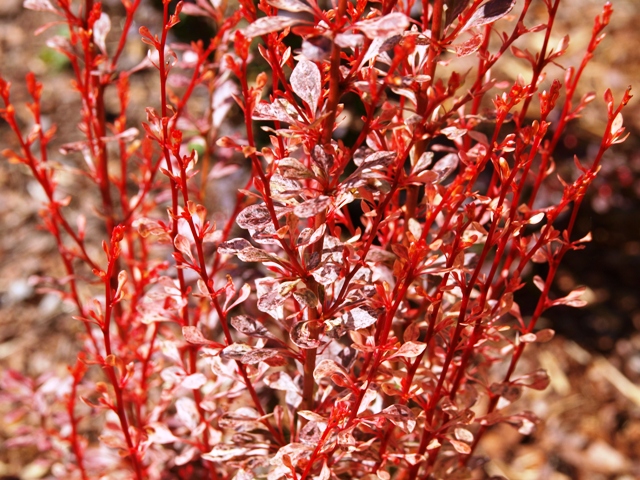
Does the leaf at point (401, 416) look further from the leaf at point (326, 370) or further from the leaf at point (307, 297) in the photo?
the leaf at point (307, 297)

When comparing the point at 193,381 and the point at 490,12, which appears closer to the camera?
the point at 490,12

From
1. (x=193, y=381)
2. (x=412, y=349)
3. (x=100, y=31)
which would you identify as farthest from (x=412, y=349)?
(x=100, y=31)

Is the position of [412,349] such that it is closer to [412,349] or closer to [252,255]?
[412,349]

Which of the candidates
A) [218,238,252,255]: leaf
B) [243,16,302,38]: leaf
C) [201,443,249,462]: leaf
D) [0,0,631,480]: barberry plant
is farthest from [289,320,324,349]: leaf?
[243,16,302,38]: leaf

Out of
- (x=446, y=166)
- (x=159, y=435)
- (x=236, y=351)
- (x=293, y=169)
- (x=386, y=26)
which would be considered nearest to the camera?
(x=386, y=26)

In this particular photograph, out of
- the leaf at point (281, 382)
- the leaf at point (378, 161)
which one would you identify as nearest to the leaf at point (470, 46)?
the leaf at point (378, 161)

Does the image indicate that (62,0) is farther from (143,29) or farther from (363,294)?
(363,294)
